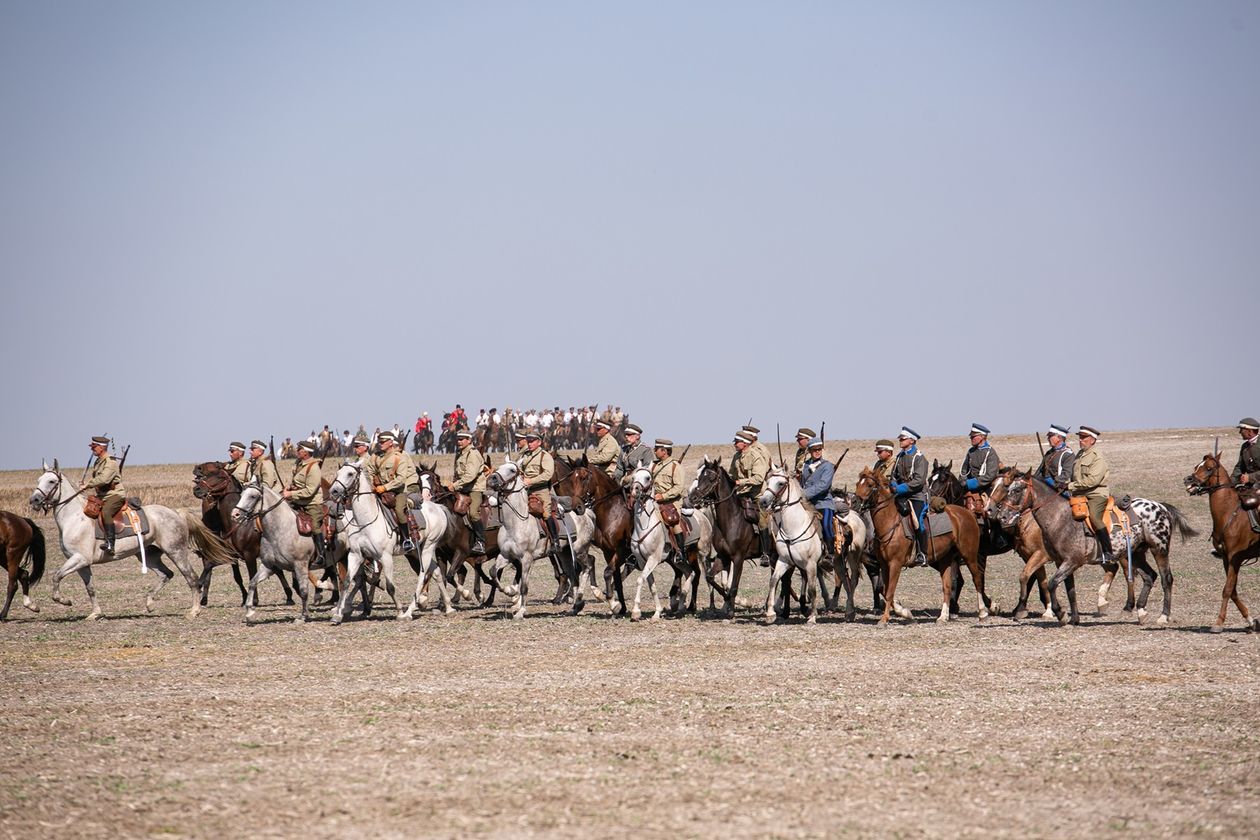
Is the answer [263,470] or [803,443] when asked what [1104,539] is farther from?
[263,470]

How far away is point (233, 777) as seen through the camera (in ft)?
37.8

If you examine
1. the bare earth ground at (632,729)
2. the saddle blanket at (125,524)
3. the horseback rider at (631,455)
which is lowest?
the bare earth ground at (632,729)

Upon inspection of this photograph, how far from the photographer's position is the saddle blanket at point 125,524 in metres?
24.9

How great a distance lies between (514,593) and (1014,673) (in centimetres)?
1174

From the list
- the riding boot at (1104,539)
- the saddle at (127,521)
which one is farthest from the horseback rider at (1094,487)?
the saddle at (127,521)

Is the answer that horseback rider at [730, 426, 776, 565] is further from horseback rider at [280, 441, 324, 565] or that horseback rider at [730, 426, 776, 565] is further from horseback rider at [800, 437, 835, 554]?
horseback rider at [280, 441, 324, 565]

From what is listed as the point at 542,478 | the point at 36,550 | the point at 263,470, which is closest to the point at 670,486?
the point at 542,478

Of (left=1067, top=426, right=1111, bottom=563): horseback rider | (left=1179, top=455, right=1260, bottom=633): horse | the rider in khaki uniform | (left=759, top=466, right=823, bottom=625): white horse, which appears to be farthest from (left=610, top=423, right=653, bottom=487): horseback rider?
(left=1179, top=455, right=1260, bottom=633): horse

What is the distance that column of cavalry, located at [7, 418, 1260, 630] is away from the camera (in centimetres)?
2203

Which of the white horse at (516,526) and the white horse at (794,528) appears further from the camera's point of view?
the white horse at (516,526)

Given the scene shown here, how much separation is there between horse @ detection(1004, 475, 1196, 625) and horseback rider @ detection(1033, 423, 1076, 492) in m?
0.47

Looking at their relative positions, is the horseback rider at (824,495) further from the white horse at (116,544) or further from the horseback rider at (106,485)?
the horseback rider at (106,485)

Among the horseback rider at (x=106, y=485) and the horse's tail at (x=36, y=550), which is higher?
the horseback rider at (x=106, y=485)

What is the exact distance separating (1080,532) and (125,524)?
16.1 m
